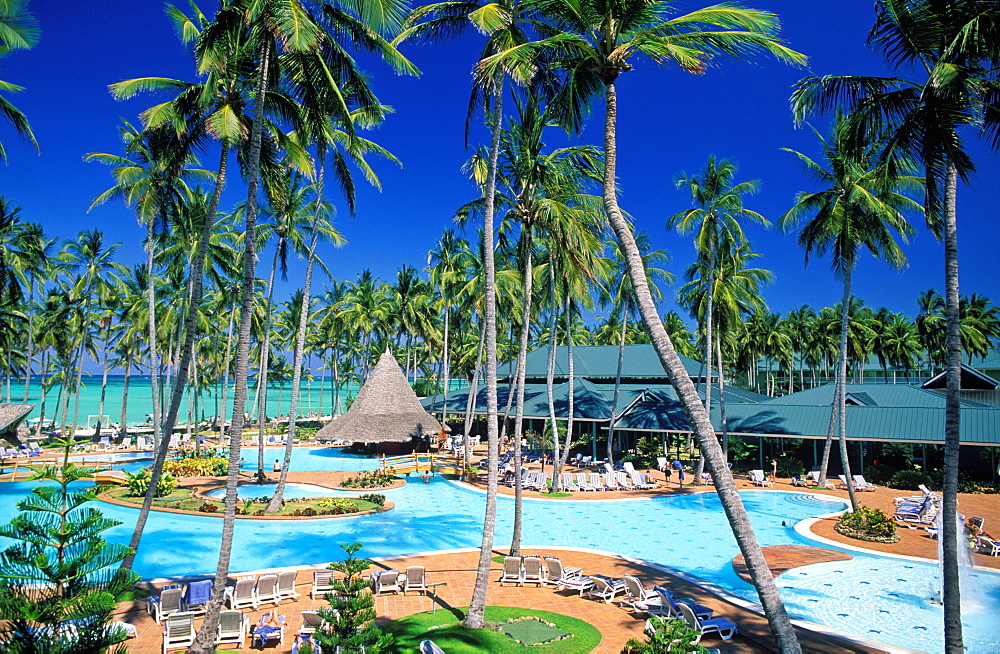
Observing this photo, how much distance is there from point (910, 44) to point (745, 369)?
263 feet

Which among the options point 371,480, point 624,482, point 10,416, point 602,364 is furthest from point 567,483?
point 10,416

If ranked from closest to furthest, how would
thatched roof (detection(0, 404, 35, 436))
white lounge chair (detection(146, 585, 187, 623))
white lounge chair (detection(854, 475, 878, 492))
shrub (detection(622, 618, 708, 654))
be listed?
shrub (detection(622, 618, 708, 654)), white lounge chair (detection(146, 585, 187, 623)), white lounge chair (detection(854, 475, 878, 492)), thatched roof (detection(0, 404, 35, 436))

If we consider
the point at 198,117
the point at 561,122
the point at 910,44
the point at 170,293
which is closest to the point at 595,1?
the point at 561,122

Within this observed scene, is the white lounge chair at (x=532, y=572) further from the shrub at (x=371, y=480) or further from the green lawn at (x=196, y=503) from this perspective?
the shrub at (x=371, y=480)

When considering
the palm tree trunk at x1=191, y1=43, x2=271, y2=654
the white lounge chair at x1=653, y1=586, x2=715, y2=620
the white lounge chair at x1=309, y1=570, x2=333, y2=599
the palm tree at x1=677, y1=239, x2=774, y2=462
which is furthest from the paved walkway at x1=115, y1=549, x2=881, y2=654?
the palm tree at x1=677, y1=239, x2=774, y2=462

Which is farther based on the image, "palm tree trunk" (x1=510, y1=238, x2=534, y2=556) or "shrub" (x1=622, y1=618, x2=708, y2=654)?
"palm tree trunk" (x1=510, y1=238, x2=534, y2=556)

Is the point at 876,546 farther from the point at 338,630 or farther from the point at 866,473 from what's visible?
the point at 338,630

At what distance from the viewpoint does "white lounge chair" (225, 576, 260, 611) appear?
1130 centimetres

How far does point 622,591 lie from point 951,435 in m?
7.05

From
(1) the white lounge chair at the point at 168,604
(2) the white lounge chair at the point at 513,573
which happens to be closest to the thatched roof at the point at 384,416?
(2) the white lounge chair at the point at 513,573

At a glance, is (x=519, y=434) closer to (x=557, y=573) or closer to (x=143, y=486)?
(x=557, y=573)

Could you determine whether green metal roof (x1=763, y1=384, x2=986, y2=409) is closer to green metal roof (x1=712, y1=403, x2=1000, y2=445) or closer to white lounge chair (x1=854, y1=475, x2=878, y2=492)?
green metal roof (x1=712, y1=403, x2=1000, y2=445)

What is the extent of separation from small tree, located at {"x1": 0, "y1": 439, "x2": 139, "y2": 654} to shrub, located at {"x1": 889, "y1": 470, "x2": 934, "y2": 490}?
3099 centimetres

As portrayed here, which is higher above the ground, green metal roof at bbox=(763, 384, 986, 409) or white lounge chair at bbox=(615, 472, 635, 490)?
green metal roof at bbox=(763, 384, 986, 409)
